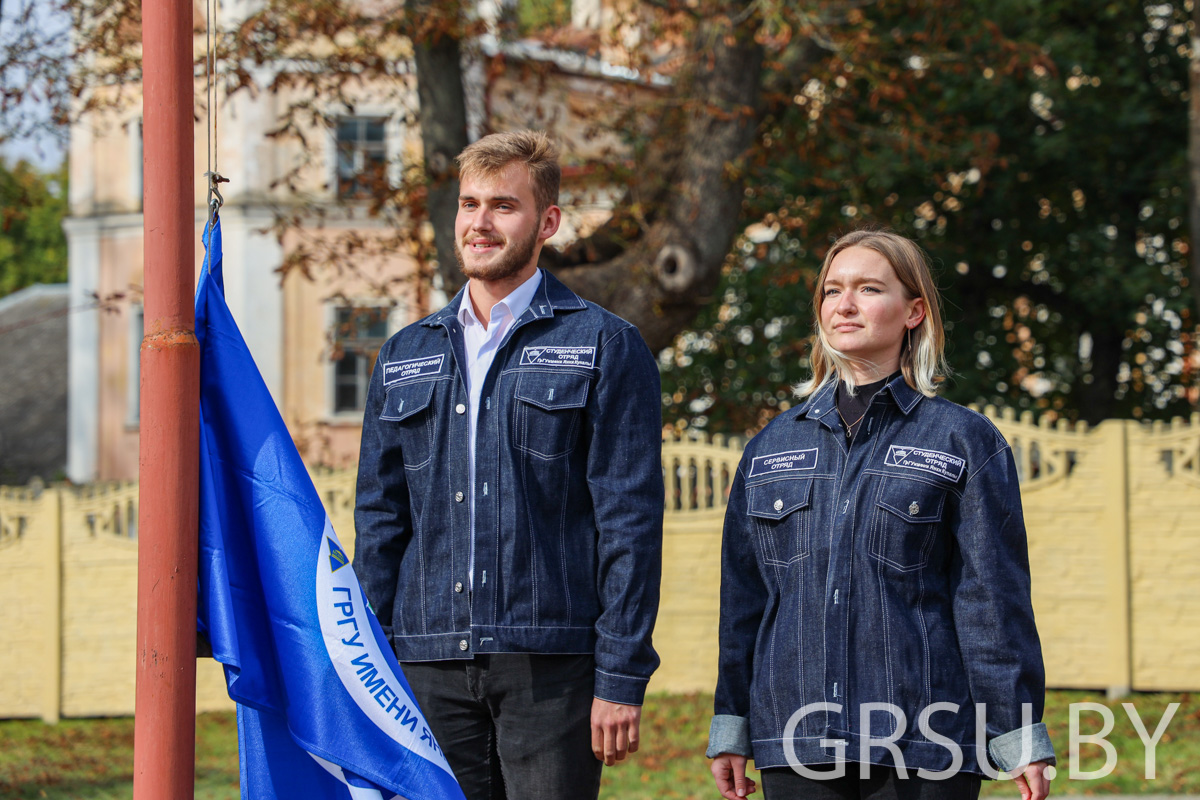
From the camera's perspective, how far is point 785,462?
2.94m

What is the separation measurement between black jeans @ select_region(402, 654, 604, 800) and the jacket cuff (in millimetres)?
87

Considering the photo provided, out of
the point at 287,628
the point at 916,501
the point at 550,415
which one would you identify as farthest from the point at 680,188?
the point at 287,628

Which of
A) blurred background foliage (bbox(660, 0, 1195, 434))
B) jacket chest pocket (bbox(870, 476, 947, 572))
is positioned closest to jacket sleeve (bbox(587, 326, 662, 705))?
jacket chest pocket (bbox(870, 476, 947, 572))

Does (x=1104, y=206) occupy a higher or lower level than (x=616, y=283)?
higher

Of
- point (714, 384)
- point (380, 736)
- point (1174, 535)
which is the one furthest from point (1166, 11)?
point (380, 736)

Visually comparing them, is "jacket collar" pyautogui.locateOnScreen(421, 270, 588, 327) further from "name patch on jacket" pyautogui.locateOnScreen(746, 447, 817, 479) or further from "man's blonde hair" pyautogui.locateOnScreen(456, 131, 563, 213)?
"name patch on jacket" pyautogui.locateOnScreen(746, 447, 817, 479)

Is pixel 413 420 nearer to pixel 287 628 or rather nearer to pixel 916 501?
pixel 287 628

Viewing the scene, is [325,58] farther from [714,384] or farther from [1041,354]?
[1041,354]

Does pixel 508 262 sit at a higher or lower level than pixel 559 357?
higher

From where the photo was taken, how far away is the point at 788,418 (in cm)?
305

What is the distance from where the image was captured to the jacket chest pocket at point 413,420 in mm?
3037

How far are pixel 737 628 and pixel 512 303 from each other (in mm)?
966

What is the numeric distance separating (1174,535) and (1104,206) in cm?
755

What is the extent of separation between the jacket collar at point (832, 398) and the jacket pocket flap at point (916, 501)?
0.66ft
